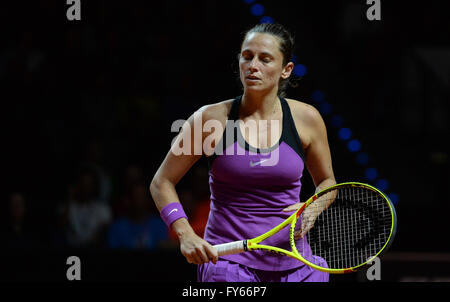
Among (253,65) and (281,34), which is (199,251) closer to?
(253,65)

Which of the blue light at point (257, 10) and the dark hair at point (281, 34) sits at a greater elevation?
the blue light at point (257, 10)

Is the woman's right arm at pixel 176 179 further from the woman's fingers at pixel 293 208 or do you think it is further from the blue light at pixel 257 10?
the blue light at pixel 257 10

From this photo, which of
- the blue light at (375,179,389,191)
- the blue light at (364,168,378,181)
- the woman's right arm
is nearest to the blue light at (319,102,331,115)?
the blue light at (364,168,378,181)

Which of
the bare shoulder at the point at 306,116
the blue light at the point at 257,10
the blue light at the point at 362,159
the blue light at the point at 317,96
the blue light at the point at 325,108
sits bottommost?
the blue light at the point at 362,159

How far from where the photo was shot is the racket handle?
2.53 metres

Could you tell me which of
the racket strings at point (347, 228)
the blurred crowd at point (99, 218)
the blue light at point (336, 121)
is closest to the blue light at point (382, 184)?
the blue light at point (336, 121)

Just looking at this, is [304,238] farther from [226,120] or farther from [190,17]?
[190,17]

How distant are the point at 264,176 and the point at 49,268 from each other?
7.92 feet

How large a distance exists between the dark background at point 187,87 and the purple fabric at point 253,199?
2131 mm

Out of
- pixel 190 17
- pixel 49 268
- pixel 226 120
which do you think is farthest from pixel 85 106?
pixel 226 120

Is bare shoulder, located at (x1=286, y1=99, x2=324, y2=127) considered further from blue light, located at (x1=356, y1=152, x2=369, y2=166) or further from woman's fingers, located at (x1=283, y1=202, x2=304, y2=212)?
blue light, located at (x1=356, y1=152, x2=369, y2=166)

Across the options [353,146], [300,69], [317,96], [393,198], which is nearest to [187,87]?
[300,69]

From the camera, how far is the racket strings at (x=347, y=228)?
2639 millimetres

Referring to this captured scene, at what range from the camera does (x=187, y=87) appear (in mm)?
6016
